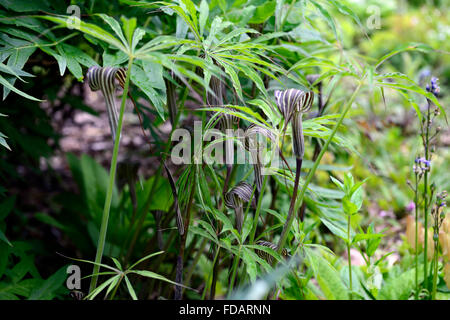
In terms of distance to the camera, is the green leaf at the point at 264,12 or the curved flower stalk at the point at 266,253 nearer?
the curved flower stalk at the point at 266,253

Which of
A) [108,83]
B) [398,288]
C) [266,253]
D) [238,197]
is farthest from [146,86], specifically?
[398,288]

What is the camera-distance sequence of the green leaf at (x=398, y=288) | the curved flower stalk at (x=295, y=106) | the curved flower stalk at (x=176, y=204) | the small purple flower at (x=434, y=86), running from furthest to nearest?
the green leaf at (x=398, y=288) → the small purple flower at (x=434, y=86) → the curved flower stalk at (x=176, y=204) → the curved flower stalk at (x=295, y=106)

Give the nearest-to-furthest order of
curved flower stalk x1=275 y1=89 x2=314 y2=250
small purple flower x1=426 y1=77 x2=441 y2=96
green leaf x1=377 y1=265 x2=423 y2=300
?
curved flower stalk x1=275 y1=89 x2=314 y2=250 < small purple flower x1=426 y1=77 x2=441 y2=96 < green leaf x1=377 y1=265 x2=423 y2=300

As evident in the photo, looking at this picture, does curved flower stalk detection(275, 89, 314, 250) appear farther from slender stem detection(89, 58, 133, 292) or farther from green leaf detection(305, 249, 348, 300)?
green leaf detection(305, 249, 348, 300)

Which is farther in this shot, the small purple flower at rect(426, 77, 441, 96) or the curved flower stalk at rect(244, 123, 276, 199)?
the small purple flower at rect(426, 77, 441, 96)

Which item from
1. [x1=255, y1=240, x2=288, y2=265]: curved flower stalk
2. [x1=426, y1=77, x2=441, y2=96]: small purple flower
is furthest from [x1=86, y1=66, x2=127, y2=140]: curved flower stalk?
→ [x1=426, y1=77, x2=441, y2=96]: small purple flower

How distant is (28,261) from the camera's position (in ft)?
3.53

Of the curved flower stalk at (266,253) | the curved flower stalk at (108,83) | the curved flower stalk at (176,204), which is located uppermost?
the curved flower stalk at (108,83)

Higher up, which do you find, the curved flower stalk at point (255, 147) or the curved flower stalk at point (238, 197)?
the curved flower stalk at point (255, 147)

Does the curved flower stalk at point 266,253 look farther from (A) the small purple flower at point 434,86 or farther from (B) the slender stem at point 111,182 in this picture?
(A) the small purple flower at point 434,86

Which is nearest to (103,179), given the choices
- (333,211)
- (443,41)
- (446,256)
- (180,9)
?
(333,211)

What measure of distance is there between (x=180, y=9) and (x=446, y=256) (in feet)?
2.83

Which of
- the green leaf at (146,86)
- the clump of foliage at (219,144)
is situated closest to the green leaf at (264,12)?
the clump of foliage at (219,144)
